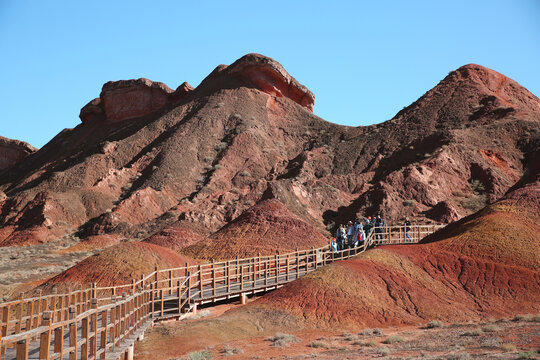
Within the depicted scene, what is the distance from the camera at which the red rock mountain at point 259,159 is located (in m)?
52.4

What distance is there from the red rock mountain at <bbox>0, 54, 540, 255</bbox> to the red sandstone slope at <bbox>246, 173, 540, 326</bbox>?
59.6 ft

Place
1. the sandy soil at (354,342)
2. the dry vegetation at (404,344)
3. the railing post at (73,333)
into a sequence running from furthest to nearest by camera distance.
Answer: the sandy soil at (354,342) < the dry vegetation at (404,344) < the railing post at (73,333)

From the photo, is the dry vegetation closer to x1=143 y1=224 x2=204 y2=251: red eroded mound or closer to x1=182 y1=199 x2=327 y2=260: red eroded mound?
x1=182 y1=199 x2=327 y2=260: red eroded mound

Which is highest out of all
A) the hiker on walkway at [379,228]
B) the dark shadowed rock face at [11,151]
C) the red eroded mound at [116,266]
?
the dark shadowed rock face at [11,151]

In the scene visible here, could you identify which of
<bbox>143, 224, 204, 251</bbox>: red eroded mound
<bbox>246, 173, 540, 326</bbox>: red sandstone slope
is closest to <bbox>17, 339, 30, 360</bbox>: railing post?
<bbox>246, 173, 540, 326</bbox>: red sandstone slope

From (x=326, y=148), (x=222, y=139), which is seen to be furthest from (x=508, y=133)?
(x=222, y=139)

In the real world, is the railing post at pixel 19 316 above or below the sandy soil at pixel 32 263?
below

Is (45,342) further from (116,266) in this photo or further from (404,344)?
(116,266)

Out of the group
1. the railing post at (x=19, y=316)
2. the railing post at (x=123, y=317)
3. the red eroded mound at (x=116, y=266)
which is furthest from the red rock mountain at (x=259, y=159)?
the railing post at (x=19, y=316)

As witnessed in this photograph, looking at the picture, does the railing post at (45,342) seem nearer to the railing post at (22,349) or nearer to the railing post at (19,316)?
the railing post at (22,349)

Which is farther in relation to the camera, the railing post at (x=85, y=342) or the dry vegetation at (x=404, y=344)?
the dry vegetation at (x=404, y=344)

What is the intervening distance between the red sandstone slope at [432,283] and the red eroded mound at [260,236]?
599 inches

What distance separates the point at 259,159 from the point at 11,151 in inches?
2269

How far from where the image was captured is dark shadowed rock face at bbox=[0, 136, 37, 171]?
4208 inches
